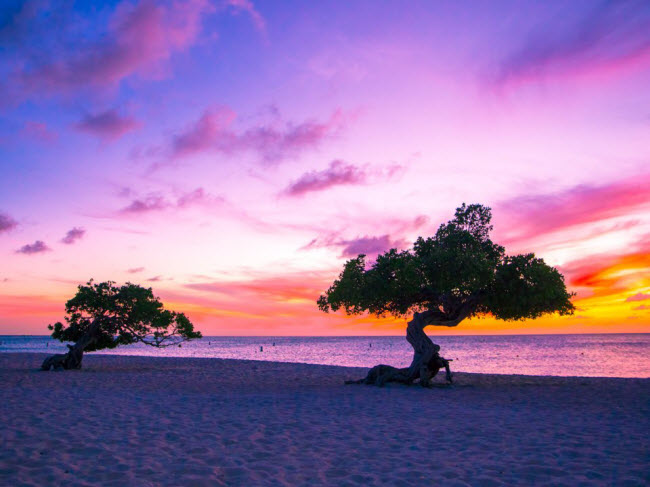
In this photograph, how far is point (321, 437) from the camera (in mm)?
11789

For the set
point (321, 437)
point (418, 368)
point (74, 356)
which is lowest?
point (321, 437)

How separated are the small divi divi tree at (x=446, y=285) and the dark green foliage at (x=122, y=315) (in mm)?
12780

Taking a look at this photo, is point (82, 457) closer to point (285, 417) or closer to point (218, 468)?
point (218, 468)

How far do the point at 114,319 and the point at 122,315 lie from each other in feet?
2.11

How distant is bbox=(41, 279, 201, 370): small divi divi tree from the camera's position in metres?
32.8

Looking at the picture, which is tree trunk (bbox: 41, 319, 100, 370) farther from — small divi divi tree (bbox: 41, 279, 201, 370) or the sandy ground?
the sandy ground

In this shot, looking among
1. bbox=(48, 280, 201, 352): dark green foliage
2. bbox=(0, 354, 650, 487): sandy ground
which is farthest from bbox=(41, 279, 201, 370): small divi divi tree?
bbox=(0, 354, 650, 487): sandy ground

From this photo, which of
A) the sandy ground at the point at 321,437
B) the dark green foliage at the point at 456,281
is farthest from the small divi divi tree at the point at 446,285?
the sandy ground at the point at 321,437

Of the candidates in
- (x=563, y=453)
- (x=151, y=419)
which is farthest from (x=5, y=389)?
(x=563, y=453)

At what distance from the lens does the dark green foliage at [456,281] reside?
74.0 ft

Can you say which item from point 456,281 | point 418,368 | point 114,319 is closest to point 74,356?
point 114,319

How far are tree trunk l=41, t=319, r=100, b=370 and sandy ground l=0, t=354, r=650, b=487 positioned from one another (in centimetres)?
1171

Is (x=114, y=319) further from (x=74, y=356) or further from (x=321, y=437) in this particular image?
(x=321, y=437)

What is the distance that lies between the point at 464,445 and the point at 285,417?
18.8ft
